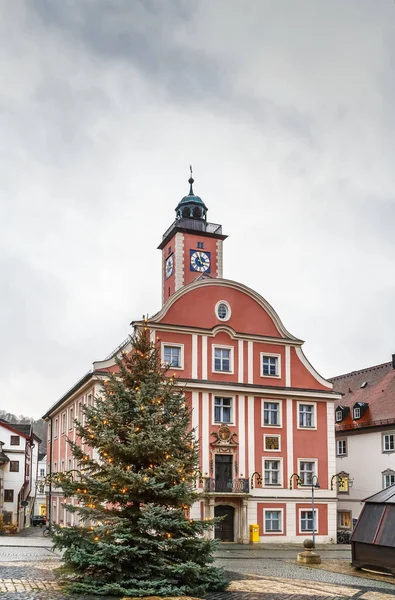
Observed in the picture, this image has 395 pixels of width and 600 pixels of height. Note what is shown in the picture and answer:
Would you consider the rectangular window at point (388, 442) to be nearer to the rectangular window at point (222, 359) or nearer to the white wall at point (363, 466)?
the white wall at point (363, 466)

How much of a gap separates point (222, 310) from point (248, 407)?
5.38m

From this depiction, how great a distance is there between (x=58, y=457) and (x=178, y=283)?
47.2 ft

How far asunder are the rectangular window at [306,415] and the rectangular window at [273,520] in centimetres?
502

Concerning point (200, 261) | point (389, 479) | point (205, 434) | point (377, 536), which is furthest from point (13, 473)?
point (377, 536)

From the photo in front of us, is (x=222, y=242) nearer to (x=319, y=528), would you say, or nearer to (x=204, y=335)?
(x=204, y=335)

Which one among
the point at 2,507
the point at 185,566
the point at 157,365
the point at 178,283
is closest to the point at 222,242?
the point at 178,283

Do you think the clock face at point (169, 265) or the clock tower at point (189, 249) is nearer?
the clock tower at point (189, 249)

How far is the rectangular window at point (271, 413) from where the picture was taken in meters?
39.2

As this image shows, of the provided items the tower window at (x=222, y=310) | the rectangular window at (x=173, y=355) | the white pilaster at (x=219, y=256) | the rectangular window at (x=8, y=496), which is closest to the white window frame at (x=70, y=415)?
the rectangular window at (x=173, y=355)

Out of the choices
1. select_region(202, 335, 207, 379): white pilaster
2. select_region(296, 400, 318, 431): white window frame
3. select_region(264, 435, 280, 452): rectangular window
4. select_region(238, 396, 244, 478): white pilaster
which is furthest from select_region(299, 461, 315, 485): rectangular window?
select_region(202, 335, 207, 379): white pilaster

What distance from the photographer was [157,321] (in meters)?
37.2

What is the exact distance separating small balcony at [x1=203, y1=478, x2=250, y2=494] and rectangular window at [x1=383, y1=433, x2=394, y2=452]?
1079 cm

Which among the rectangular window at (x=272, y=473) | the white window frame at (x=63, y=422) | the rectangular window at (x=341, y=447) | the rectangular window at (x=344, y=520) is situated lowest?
the rectangular window at (x=344, y=520)

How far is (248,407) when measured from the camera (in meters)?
38.8
